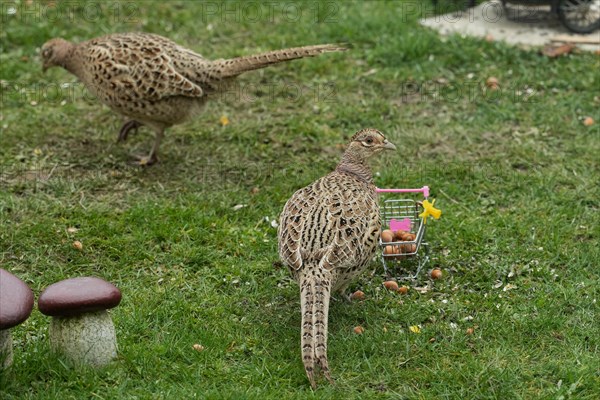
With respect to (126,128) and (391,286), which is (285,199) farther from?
(126,128)

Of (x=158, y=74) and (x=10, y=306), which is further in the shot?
(x=158, y=74)

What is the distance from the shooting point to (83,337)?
557 cm

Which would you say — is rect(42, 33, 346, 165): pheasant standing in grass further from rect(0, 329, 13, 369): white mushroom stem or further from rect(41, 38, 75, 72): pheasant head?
rect(0, 329, 13, 369): white mushroom stem

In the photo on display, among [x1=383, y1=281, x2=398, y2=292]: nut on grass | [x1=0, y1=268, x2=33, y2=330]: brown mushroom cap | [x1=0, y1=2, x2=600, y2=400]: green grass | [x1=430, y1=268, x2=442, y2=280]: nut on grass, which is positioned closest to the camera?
[x1=0, y1=268, x2=33, y2=330]: brown mushroom cap

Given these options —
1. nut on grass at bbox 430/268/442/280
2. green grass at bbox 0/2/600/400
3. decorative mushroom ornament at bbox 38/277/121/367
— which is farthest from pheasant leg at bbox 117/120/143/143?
decorative mushroom ornament at bbox 38/277/121/367

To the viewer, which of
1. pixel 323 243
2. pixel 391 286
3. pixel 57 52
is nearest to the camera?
pixel 323 243

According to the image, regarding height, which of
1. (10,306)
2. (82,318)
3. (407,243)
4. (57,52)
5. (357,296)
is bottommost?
(357,296)

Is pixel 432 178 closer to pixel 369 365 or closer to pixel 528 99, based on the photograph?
pixel 528 99

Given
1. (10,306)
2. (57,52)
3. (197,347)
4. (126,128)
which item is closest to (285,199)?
(126,128)

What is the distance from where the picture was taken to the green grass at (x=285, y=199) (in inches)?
228

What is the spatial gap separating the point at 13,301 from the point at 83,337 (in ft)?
1.77

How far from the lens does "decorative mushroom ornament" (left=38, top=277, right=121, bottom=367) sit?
5.45 meters

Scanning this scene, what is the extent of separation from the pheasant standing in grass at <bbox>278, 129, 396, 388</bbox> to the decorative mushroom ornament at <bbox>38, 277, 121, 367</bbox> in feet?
3.85

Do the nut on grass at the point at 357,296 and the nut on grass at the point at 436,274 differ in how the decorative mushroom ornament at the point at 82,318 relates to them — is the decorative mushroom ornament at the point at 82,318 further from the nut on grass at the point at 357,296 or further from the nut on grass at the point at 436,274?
the nut on grass at the point at 436,274
